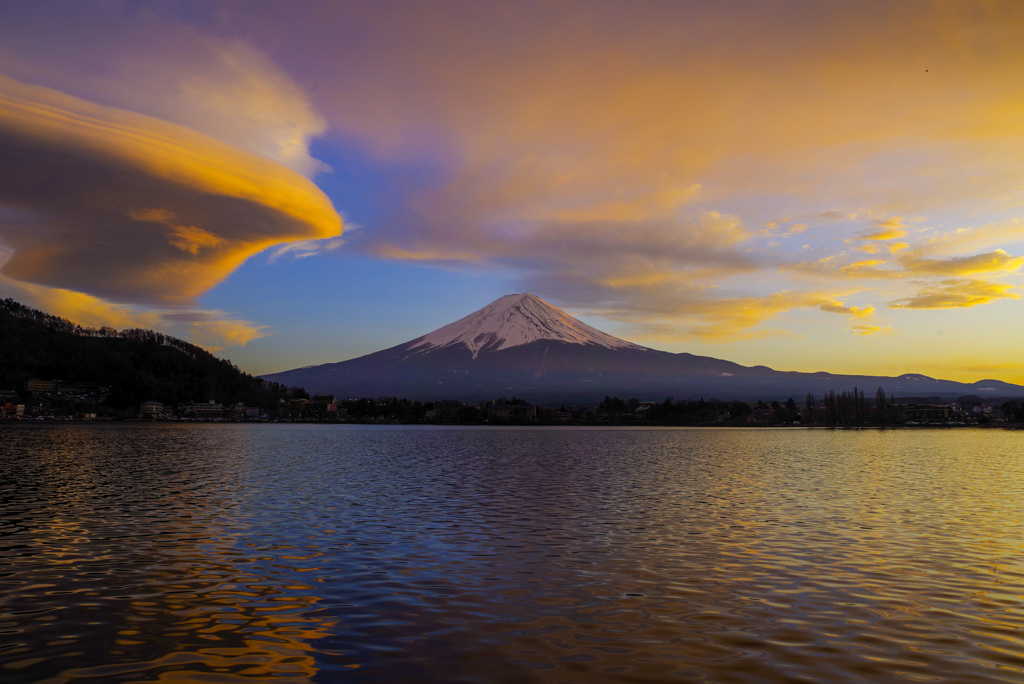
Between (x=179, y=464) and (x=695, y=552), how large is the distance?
4398cm

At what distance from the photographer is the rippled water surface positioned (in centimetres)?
1025

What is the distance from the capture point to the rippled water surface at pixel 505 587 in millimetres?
10250

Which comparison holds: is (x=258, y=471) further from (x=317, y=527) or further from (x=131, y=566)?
(x=131, y=566)

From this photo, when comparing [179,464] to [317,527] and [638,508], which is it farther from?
[638,508]

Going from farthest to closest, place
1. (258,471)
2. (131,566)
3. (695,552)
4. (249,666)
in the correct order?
(258,471) < (695,552) < (131,566) < (249,666)

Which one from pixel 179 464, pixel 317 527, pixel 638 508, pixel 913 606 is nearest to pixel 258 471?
pixel 179 464

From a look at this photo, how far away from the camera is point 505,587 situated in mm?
15055

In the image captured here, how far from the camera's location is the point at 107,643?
10898 mm

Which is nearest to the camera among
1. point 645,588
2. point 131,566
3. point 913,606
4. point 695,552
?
point 913,606

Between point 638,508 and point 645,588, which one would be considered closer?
point 645,588

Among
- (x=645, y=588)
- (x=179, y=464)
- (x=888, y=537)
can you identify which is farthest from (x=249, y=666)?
(x=179, y=464)

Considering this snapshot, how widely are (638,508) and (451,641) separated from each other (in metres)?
18.3

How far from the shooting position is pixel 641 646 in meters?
11.0

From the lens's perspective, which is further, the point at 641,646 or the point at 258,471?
the point at 258,471
